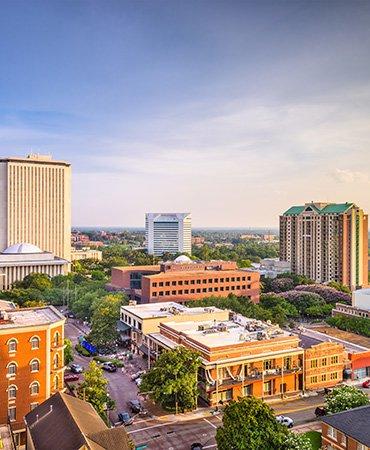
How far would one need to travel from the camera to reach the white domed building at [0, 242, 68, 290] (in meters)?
129

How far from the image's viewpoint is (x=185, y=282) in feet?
312

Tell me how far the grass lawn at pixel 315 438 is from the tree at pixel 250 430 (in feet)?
21.0

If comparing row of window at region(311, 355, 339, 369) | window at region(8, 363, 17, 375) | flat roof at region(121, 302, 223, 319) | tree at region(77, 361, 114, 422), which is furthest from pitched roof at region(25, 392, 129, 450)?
flat roof at region(121, 302, 223, 319)

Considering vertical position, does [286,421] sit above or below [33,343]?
below

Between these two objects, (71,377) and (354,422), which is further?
(71,377)

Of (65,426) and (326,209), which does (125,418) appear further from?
(326,209)

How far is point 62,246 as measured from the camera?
160m

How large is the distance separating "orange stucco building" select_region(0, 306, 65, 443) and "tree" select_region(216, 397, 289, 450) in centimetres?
1685

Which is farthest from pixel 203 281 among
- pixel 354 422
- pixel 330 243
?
pixel 354 422

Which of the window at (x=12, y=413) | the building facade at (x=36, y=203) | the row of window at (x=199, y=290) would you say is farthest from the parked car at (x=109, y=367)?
the building facade at (x=36, y=203)

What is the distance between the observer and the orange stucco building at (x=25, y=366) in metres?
40.5

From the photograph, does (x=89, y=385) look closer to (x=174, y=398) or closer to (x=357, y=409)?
(x=174, y=398)

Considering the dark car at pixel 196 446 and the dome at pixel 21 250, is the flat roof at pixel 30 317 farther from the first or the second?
the dome at pixel 21 250

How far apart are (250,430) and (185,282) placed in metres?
60.4
